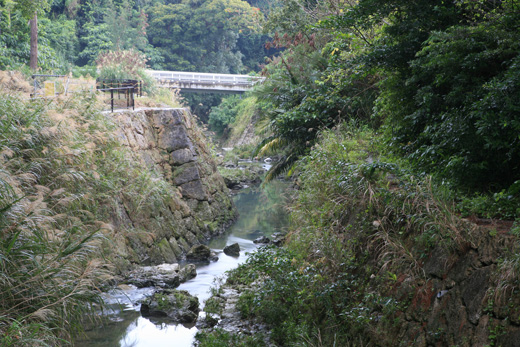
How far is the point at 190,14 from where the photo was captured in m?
46.4

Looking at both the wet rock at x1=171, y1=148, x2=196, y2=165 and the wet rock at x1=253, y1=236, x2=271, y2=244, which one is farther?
the wet rock at x1=171, y1=148, x2=196, y2=165

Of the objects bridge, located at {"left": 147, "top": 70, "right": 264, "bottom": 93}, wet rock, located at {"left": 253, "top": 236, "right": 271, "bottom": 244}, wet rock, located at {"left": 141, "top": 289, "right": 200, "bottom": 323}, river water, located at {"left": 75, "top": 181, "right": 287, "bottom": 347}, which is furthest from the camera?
bridge, located at {"left": 147, "top": 70, "right": 264, "bottom": 93}

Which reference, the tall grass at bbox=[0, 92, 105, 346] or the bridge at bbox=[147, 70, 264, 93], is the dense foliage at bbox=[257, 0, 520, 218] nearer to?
the tall grass at bbox=[0, 92, 105, 346]

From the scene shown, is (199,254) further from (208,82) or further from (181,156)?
(208,82)

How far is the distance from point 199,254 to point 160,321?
4.03 m

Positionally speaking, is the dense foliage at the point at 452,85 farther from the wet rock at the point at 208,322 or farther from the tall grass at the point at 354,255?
the wet rock at the point at 208,322

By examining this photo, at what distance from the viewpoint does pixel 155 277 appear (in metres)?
9.89

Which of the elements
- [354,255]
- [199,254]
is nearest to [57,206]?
[354,255]

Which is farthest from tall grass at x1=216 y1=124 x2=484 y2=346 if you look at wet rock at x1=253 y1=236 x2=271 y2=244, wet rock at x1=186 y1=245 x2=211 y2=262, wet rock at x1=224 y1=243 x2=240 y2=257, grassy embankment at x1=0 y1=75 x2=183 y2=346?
wet rock at x1=253 y1=236 x2=271 y2=244

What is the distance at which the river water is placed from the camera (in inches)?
294

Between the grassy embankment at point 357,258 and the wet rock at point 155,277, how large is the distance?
209 centimetres

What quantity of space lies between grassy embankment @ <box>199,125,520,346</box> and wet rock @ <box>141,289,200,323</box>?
940 mm

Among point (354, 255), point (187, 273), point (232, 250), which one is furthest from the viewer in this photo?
point (232, 250)

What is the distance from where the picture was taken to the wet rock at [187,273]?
408 inches
